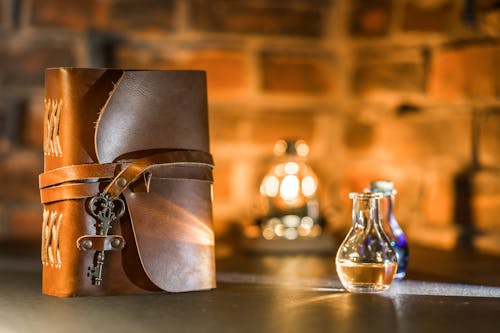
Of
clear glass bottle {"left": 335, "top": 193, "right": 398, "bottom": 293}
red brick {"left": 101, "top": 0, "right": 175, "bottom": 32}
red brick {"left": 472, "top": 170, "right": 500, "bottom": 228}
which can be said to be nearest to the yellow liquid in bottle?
clear glass bottle {"left": 335, "top": 193, "right": 398, "bottom": 293}

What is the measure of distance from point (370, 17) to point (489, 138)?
0.41 m

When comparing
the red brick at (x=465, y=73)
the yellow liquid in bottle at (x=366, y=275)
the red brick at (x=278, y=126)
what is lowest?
the yellow liquid in bottle at (x=366, y=275)

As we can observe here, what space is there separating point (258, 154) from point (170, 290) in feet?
3.17

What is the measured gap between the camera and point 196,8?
6.73ft

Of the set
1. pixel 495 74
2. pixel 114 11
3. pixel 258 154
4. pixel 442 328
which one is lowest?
pixel 442 328

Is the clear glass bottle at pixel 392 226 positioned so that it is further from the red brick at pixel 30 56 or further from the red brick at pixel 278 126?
the red brick at pixel 30 56

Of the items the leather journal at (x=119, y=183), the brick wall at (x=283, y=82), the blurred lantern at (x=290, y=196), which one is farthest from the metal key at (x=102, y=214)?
the brick wall at (x=283, y=82)

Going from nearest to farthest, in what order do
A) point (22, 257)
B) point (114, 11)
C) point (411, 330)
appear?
point (411, 330) < point (22, 257) < point (114, 11)

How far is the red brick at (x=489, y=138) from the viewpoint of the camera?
1795mm

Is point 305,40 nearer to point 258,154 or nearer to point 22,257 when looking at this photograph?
point 258,154

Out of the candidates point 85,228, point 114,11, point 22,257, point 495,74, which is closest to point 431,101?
point 495,74

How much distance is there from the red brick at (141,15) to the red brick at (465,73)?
59 cm

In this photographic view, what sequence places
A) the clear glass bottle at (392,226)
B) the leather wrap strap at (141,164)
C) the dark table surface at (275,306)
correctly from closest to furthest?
the dark table surface at (275,306) → the leather wrap strap at (141,164) → the clear glass bottle at (392,226)

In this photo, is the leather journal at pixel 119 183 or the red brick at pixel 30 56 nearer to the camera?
the leather journal at pixel 119 183
